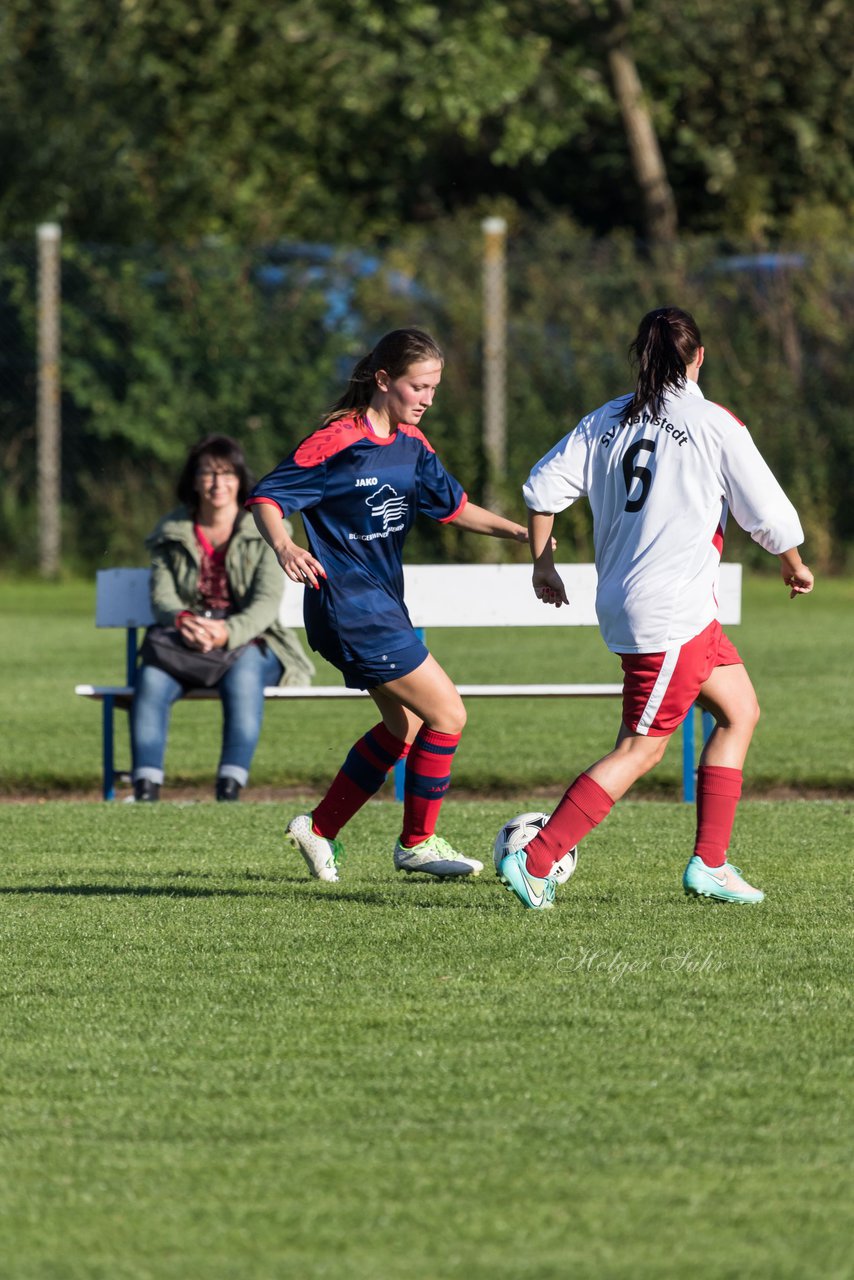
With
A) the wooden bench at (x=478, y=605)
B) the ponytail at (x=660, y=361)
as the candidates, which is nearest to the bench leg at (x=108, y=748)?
the wooden bench at (x=478, y=605)

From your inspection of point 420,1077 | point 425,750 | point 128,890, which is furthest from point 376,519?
point 420,1077

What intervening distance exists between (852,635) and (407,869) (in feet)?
30.7

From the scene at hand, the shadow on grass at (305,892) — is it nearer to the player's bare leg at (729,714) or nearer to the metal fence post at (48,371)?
the player's bare leg at (729,714)

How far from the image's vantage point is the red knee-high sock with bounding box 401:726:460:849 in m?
6.11

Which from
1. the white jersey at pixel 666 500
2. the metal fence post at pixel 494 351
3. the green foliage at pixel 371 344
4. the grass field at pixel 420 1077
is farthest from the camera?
the green foliage at pixel 371 344

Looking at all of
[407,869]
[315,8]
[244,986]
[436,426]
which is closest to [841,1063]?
[244,986]

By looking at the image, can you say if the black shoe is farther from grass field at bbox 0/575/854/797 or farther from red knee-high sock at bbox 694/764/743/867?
red knee-high sock at bbox 694/764/743/867

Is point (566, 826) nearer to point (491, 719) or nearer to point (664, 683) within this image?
point (664, 683)

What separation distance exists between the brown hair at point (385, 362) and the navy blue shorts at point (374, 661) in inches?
26.0

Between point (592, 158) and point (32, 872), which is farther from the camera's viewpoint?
point (592, 158)

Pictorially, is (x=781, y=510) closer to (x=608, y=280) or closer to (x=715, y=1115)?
(x=715, y=1115)

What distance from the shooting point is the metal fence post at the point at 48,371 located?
18578 millimetres

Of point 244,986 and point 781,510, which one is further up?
point 781,510

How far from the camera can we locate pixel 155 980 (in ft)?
16.2
